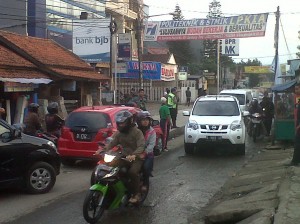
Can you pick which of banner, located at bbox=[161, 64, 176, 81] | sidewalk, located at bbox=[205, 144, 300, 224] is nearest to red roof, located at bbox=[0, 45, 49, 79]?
sidewalk, located at bbox=[205, 144, 300, 224]

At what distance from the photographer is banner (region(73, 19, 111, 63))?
80.0 feet

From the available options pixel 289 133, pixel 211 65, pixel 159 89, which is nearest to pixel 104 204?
pixel 289 133

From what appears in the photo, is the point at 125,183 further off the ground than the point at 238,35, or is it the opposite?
the point at 238,35

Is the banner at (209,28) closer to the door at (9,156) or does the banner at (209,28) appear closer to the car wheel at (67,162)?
the car wheel at (67,162)

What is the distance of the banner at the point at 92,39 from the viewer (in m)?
24.4

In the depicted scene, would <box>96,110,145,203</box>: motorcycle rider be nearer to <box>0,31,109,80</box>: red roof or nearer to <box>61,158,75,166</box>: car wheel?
<box>61,158,75,166</box>: car wheel

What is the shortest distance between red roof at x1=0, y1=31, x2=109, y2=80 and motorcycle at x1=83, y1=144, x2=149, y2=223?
39.2 feet

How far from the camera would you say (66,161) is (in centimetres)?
1141

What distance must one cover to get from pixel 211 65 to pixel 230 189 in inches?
2520

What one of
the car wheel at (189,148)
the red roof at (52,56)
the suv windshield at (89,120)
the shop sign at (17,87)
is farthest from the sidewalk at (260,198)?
the red roof at (52,56)

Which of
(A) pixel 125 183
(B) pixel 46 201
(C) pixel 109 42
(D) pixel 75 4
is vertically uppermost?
(D) pixel 75 4

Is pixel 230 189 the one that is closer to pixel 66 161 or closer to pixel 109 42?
pixel 66 161

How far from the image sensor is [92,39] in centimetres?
2488

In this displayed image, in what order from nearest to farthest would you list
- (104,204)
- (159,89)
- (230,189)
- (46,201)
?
(104,204) < (46,201) < (230,189) < (159,89)
